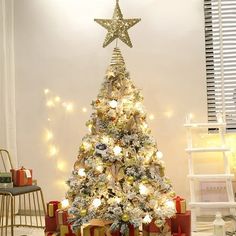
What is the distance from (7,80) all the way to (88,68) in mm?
837

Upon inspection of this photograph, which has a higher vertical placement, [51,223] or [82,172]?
[82,172]

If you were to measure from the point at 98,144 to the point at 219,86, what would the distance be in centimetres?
160

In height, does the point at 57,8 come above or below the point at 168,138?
above

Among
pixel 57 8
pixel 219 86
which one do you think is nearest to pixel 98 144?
pixel 219 86

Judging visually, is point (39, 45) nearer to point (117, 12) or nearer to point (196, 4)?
point (117, 12)

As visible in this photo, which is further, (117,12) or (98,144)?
(117,12)

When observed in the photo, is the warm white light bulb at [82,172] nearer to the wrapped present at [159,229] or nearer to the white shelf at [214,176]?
the wrapped present at [159,229]

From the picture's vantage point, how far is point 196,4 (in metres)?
4.12

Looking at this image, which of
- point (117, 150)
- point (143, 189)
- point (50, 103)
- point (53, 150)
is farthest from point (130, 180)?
point (50, 103)

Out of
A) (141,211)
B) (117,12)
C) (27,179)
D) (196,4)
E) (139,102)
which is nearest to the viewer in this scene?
(141,211)

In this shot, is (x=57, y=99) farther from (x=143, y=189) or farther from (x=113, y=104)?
(x=143, y=189)

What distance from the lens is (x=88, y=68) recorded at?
4320 mm

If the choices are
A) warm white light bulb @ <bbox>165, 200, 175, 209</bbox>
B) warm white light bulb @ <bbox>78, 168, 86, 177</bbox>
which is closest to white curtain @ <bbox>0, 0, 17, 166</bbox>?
warm white light bulb @ <bbox>78, 168, 86, 177</bbox>

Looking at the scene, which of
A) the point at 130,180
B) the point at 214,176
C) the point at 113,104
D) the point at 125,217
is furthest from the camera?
the point at 214,176
